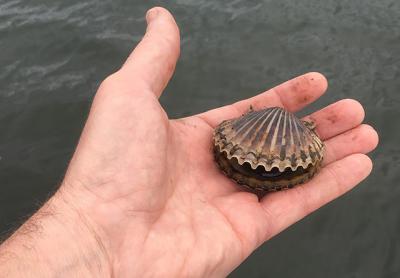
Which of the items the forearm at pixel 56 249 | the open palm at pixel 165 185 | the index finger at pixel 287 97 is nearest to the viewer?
the forearm at pixel 56 249

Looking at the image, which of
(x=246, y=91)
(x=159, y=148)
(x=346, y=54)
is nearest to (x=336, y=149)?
(x=159, y=148)

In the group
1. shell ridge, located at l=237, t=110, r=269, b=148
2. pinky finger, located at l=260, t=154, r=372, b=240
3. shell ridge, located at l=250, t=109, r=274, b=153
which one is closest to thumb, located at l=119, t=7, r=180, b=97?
shell ridge, located at l=237, t=110, r=269, b=148

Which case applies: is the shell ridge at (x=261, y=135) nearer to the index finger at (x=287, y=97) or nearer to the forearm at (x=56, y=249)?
the index finger at (x=287, y=97)

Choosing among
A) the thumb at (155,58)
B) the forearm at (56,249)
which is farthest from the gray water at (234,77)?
the forearm at (56,249)

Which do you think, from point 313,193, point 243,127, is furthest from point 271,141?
point 313,193

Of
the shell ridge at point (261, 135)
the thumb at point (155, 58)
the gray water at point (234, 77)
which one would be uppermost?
the thumb at point (155, 58)

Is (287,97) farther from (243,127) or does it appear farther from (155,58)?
(155,58)
